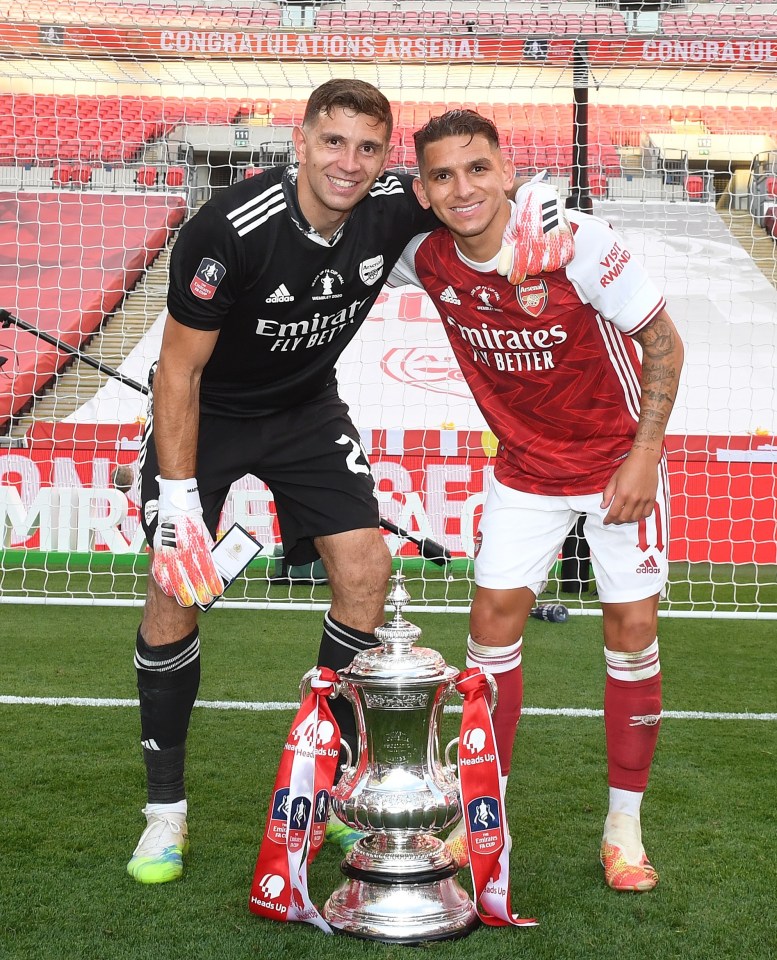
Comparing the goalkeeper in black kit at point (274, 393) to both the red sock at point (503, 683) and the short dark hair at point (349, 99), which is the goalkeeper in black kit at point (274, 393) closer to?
the short dark hair at point (349, 99)

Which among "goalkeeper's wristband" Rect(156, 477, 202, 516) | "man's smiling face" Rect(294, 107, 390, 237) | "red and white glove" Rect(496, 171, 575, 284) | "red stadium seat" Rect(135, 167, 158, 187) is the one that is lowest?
"goalkeeper's wristband" Rect(156, 477, 202, 516)

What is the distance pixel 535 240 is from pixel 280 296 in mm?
611

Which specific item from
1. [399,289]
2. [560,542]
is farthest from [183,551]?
[399,289]

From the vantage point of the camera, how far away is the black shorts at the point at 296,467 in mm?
2756

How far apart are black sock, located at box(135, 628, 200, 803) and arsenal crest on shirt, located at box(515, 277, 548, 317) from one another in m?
1.17

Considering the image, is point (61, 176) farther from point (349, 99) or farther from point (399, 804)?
point (399, 804)

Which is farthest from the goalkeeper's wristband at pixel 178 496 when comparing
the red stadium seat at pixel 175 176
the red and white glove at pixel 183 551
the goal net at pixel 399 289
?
the red stadium seat at pixel 175 176

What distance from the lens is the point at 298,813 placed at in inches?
85.4

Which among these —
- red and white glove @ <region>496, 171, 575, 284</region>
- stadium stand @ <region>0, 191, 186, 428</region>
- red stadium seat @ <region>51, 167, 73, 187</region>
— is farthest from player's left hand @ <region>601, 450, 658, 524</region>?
red stadium seat @ <region>51, 167, 73, 187</region>

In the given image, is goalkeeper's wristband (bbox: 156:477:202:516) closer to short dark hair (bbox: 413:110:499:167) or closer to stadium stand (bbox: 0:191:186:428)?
short dark hair (bbox: 413:110:499:167)

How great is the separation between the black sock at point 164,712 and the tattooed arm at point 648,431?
43.9 inches

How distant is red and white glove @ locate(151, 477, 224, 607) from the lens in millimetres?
2506

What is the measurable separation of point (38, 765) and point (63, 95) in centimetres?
1641

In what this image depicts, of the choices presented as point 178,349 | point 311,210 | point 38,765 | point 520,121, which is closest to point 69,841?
point 38,765
